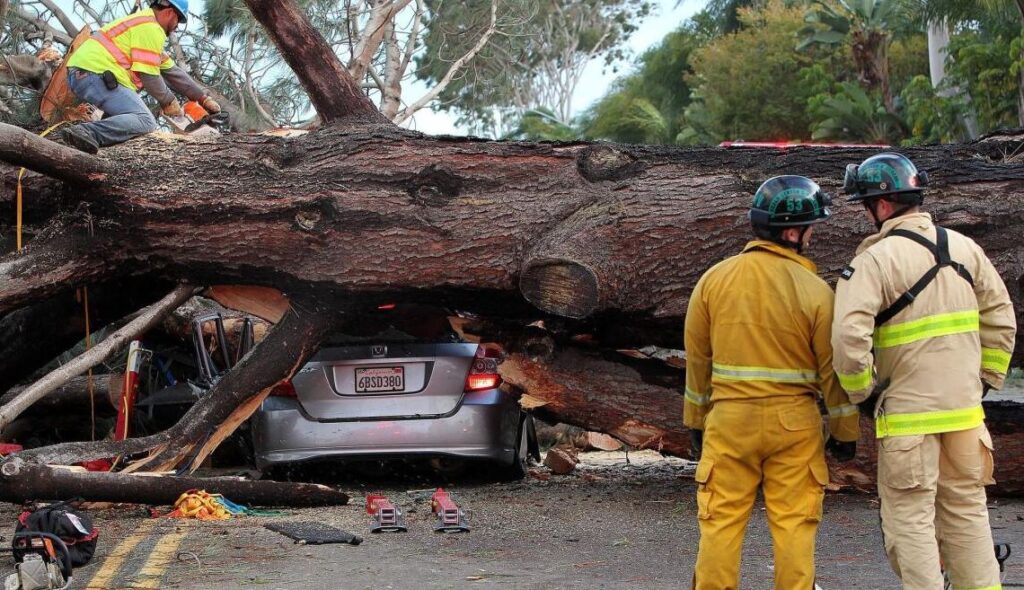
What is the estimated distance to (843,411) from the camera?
16.1 feet

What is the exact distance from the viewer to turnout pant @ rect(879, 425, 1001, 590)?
15.1ft

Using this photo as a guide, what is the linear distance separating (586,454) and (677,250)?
516cm

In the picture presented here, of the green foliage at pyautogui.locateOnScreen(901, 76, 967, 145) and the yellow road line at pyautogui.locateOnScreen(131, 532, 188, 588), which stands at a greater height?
the green foliage at pyautogui.locateOnScreen(901, 76, 967, 145)

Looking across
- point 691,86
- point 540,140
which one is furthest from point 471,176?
point 691,86

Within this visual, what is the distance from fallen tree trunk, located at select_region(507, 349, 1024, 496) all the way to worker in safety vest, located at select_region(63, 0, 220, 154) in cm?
302

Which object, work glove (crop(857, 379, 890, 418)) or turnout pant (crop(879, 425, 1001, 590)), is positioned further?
work glove (crop(857, 379, 890, 418))

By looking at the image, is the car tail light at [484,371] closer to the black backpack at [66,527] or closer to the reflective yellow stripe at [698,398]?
the black backpack at [66,527]

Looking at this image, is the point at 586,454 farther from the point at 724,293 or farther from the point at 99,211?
the point at 724,293

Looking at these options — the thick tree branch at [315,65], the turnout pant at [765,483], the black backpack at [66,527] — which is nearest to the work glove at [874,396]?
the turnout pant at [765,483]

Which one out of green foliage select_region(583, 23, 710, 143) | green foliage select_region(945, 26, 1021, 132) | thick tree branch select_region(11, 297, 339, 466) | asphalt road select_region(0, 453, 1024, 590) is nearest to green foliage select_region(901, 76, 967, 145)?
green foliage select_region(945, 26, 1021, 132)

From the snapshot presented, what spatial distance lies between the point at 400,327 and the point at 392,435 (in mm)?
948

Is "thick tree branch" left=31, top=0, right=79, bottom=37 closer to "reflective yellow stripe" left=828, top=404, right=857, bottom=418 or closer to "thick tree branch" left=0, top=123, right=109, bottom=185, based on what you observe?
"thick tree branch" left=0, top=123, right=109, bottom=185

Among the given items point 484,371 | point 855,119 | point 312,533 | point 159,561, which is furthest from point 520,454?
point 855,119

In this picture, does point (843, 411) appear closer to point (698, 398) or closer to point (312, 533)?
point (698, 398)
